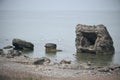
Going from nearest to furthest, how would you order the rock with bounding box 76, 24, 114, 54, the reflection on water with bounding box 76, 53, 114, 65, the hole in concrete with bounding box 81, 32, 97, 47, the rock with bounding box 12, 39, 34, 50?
the reflection on water with bounding box 76, 53, 114, 65, the rock with bounding box 76, 24, 114, 54, the hole in concrete with bounding box 81, 32, 97, 47, the rock with bounding box 12, 39, 34, 50

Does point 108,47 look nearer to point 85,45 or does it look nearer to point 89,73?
point 85,45

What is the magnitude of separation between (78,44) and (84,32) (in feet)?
7.73

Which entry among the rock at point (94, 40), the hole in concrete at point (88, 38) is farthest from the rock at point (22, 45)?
the hole in concrete at point (88, 38)

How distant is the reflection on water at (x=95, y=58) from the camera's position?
4659 centimetres

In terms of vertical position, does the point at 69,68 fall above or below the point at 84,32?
below

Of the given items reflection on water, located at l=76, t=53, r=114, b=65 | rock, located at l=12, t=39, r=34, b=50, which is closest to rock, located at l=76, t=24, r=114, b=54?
reflection on water, located at l=76, t=53, r=114, b=65

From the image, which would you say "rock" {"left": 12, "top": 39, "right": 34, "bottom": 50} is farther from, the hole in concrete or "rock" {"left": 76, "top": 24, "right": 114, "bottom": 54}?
the hole in concrete

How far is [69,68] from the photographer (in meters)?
36.4

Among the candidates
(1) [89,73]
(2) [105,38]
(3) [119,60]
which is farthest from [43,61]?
(2) [105,38]

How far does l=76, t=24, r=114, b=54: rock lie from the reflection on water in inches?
59.1

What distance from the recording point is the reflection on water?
46588 mm

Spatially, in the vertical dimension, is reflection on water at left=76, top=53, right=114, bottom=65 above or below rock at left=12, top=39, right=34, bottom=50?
below

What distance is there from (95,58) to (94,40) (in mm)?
9043

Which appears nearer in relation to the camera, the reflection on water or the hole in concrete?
the reflection on water
